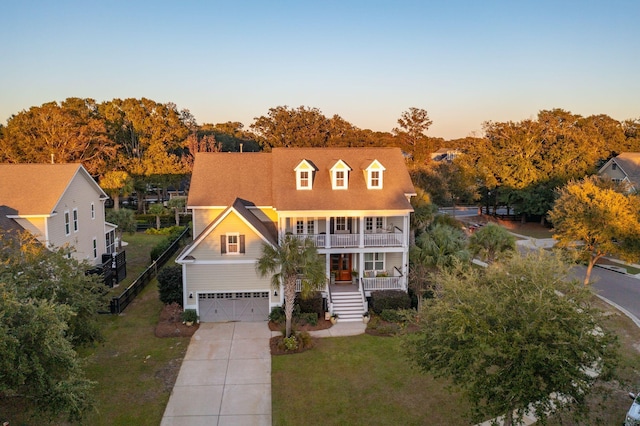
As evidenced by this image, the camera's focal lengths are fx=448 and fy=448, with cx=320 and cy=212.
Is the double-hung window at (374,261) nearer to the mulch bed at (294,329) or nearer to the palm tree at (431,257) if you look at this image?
the palm tree at (431,257)

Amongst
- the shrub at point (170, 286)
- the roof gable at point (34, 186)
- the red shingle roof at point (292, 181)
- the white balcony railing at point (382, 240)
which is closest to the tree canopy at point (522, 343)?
the white balcony railing at point (382, 240)

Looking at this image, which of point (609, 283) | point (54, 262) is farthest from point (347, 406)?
point (609, 283)

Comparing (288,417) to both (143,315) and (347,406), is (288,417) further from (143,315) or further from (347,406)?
(143,315)

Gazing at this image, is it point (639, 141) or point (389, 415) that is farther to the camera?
point (639, 141)

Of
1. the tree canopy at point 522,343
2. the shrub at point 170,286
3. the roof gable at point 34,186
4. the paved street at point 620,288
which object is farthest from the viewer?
the paved street at point 620,288

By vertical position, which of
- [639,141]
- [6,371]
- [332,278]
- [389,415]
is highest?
[639,141]

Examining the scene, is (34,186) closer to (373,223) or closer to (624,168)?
(373,223)

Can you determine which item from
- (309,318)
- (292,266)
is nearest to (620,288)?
(309,318)
